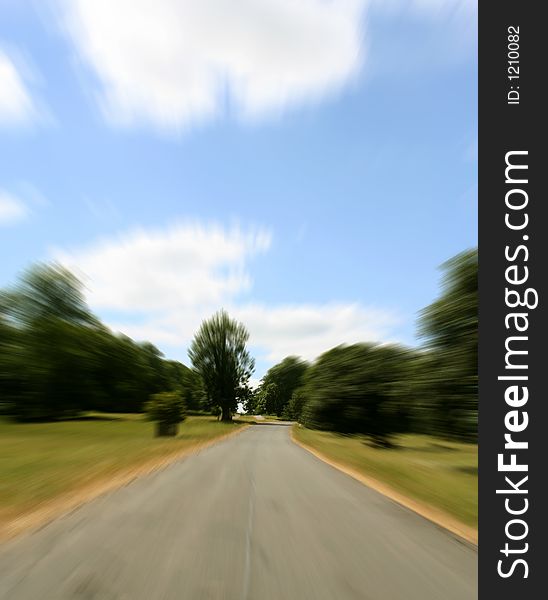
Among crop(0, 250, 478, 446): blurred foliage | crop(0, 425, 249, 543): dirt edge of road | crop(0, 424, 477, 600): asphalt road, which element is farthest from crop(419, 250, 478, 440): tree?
crop(0, 425, 249, 543): dirt edge of road

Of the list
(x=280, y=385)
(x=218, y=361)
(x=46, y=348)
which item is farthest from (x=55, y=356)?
(x=280, y=385)

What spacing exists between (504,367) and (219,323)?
2248 inches

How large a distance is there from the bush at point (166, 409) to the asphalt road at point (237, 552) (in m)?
21.1

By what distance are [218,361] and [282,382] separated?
178 feet

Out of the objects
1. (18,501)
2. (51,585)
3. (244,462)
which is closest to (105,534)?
(51,585)

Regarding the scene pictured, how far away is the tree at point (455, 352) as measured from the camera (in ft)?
62.2

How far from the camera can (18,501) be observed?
8500 mm

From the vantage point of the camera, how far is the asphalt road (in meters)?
4.26

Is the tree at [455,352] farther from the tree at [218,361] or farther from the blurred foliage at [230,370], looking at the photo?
the tree at [218,361]

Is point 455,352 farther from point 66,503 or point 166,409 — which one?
point 166,409

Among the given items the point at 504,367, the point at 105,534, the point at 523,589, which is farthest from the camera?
the point at 504,367

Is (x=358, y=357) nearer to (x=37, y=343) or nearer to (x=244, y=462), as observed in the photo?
(x=244, y=462)

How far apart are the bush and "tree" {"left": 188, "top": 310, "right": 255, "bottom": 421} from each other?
31989mm

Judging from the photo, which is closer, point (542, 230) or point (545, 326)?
point (545, 326)
